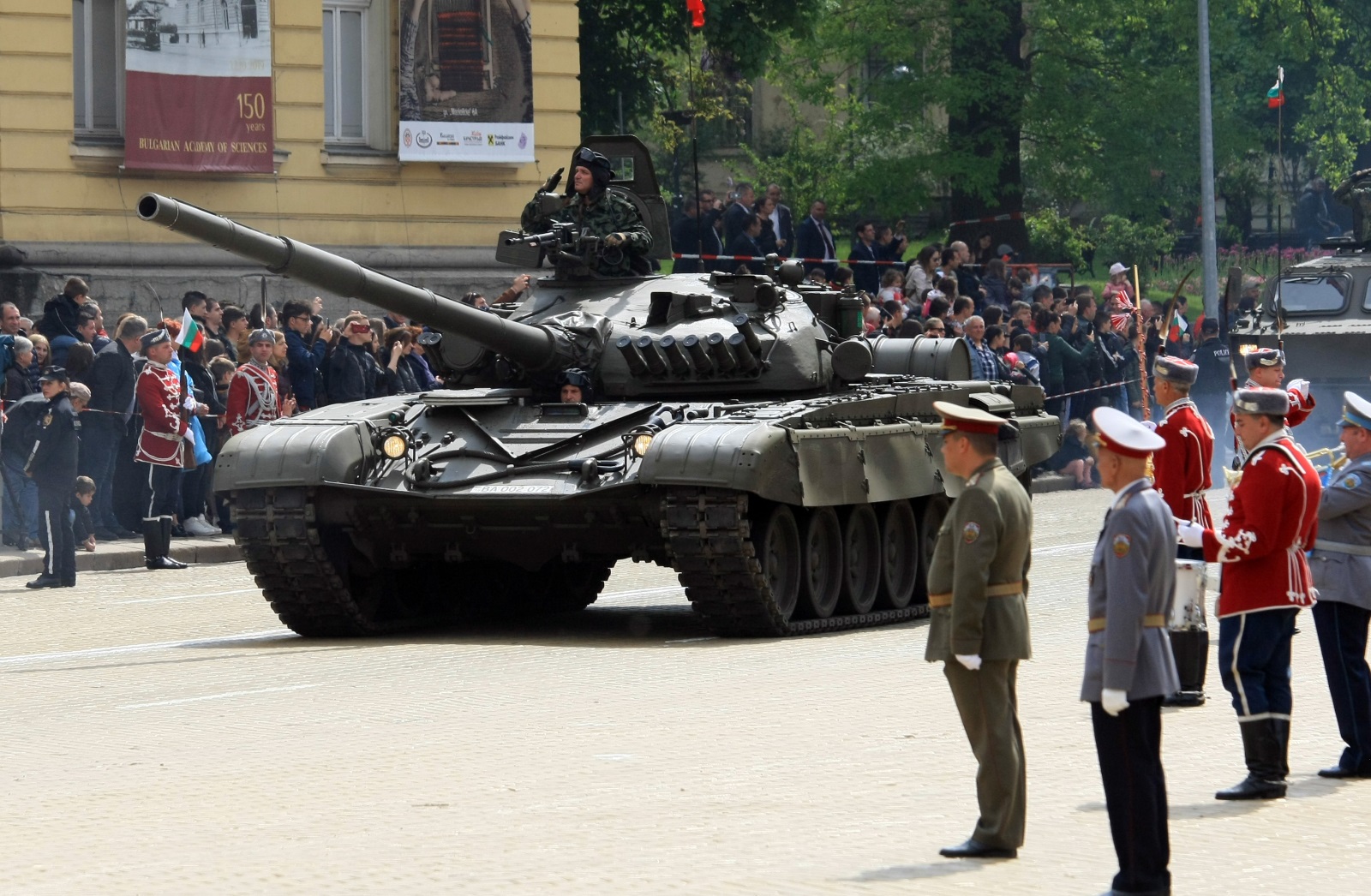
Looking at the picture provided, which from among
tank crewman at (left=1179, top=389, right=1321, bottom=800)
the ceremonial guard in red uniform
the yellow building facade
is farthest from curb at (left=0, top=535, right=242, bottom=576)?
tank crewman at (left=1179, top=389, right=1321, bottom=800)

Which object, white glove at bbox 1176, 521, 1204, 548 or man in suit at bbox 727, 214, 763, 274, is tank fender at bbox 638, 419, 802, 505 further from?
man in suit at bbox 727, 214, 763, 274

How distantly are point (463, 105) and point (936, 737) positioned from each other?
18.3 meters

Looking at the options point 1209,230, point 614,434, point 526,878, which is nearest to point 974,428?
point 526,878

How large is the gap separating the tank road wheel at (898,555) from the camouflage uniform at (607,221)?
8.79 feet

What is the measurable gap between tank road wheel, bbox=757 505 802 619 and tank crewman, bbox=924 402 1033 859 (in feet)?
21.5

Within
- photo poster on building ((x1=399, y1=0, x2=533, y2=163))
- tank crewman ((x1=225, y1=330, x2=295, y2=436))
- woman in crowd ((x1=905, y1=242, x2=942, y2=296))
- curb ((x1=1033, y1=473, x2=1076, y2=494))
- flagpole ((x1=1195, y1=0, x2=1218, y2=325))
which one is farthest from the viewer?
flagpole ((x1=1195, y1=0, x2=1218, y2=325))

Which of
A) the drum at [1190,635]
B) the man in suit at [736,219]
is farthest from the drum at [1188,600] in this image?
the man in suit at [736,219]

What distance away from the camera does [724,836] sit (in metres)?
8.45

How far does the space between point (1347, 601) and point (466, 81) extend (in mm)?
19417

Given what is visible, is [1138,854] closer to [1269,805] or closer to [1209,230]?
[1269,805]

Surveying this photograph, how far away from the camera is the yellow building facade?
80.8 ft

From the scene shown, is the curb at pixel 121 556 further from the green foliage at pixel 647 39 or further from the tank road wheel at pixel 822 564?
the green foliage at pixel 647 39

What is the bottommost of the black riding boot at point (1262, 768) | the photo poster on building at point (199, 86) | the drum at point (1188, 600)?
the black riding boot at point (1262, 768)

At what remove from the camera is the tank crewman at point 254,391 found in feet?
69.5
